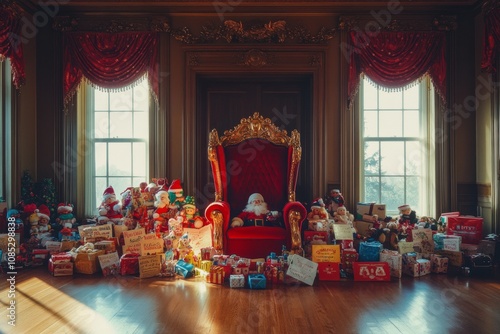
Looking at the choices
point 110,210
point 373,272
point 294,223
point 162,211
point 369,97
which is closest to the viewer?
point 373,272

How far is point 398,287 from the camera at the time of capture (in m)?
3.67

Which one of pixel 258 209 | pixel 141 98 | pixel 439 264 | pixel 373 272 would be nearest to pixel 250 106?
pixel 141 98

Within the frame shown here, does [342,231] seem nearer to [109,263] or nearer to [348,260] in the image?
[348,260]

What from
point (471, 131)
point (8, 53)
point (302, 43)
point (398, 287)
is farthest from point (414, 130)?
point (8, 53)

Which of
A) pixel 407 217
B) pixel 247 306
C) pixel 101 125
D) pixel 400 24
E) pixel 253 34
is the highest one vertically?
pixel 400 24

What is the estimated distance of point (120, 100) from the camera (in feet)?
18.1

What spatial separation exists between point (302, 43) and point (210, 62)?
126 centimetres

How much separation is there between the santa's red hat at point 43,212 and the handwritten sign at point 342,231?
3439mm

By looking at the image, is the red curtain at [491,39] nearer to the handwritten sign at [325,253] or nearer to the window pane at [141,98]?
the handwritten sign at [325,253]

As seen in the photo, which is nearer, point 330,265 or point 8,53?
point 330,265

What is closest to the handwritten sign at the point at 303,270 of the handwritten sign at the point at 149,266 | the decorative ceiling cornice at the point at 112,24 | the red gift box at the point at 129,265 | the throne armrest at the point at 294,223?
the throne armrest at the point at 294,223

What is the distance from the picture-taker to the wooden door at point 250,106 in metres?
5.49

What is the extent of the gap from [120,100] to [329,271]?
12.0 feet

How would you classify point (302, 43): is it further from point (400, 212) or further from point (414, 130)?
point (400, 212)
